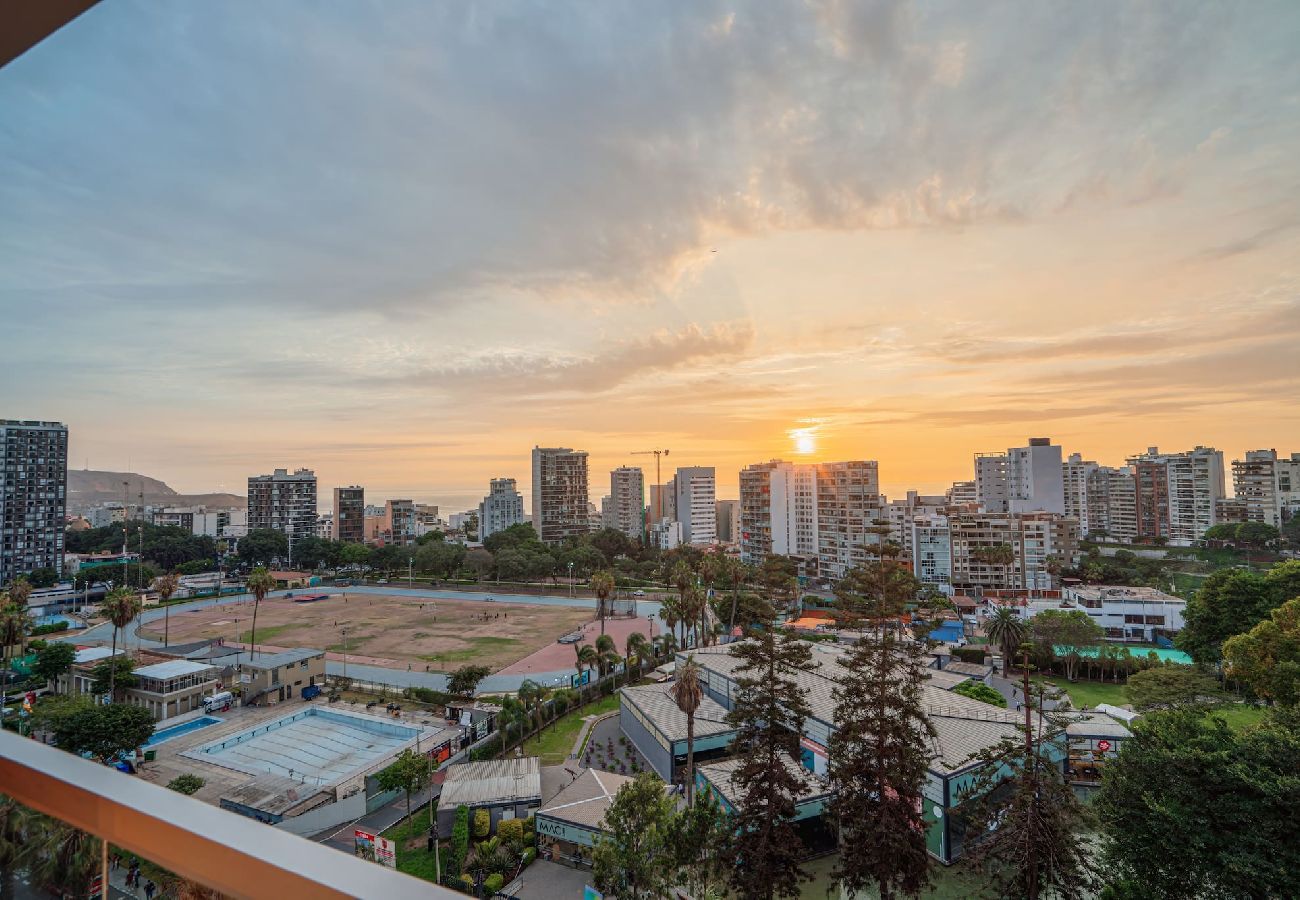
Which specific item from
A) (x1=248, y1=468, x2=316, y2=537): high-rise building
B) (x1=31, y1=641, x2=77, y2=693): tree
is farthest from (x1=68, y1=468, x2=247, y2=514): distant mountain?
Answer: (x1=31, y1=641, x2=77, y2=693): tree

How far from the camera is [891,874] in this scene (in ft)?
18.9

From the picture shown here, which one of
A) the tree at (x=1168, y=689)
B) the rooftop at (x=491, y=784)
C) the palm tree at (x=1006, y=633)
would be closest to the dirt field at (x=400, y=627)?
the rooftop at (x=491, y=784)

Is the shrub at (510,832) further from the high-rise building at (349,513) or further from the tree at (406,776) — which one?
the high-rise building at (349,513)

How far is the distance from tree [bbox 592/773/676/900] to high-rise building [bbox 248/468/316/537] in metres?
38.5

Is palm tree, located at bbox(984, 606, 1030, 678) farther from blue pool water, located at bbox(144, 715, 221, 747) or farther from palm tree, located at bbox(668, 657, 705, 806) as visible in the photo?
blue pool water, located at bbox(144, 715, 221, 747)

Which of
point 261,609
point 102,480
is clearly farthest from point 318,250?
point 102,480

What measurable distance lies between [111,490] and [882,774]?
128 feet

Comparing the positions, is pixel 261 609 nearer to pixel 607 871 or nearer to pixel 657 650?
pixel 657 650

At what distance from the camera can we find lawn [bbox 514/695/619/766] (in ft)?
35.7

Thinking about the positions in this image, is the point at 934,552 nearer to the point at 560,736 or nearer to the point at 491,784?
the point at 560,736

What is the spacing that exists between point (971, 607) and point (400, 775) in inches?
760

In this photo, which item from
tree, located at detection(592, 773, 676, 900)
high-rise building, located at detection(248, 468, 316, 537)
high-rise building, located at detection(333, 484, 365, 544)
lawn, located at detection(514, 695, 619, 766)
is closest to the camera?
tree, located at detection(592, 773, 676, 900)

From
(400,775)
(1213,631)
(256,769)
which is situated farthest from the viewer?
(1213,631)

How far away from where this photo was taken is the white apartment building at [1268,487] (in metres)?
23.1
